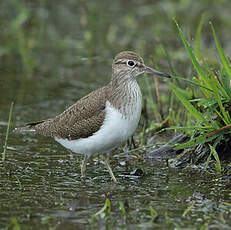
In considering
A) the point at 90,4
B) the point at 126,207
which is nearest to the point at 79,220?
the point at 126,207

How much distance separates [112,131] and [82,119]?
0.70m

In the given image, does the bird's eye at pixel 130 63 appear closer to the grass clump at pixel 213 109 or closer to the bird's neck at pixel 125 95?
the bird's neck at pixel 125 95

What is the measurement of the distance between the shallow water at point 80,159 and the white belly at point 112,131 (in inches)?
18.0

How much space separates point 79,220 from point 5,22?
8.72m

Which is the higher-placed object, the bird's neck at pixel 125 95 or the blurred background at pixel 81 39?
the blurred background at pixel 81 39

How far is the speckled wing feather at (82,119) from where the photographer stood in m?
6.89

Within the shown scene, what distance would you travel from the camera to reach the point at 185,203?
19.3 feet

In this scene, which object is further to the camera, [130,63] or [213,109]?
[130,63]

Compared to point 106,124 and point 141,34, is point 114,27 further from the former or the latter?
point 106,124

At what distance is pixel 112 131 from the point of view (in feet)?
21.6

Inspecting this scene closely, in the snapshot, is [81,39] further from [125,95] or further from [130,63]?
[125,95]

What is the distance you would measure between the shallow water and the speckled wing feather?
0.49 m

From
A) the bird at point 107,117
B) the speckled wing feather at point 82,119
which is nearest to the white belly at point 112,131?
the bird at point 107,117

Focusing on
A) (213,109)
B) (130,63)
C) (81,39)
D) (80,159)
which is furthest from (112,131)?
(81,39)
